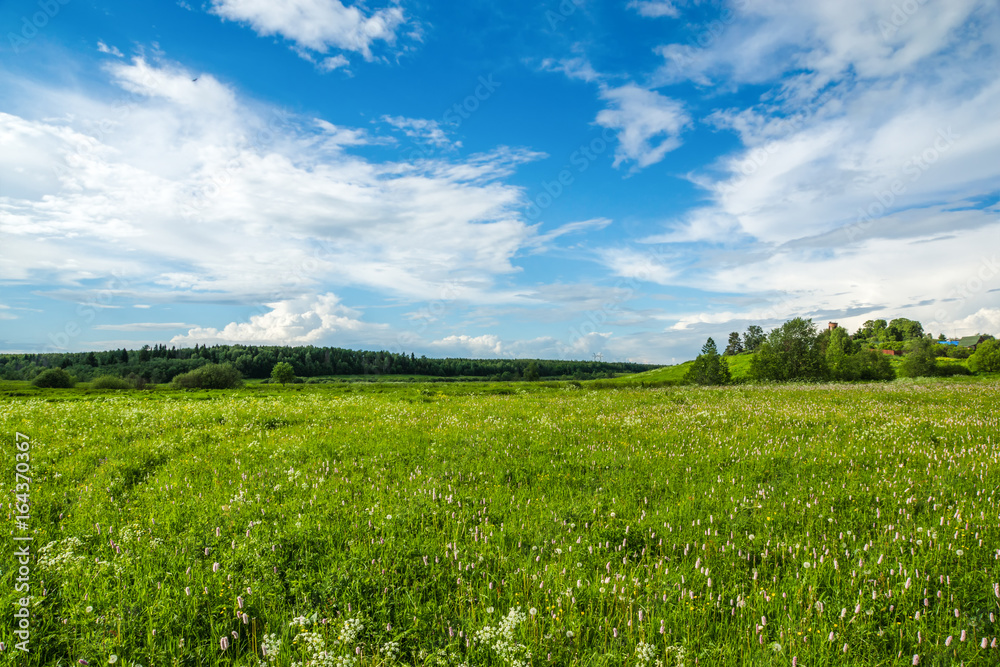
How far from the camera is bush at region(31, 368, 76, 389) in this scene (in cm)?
9919

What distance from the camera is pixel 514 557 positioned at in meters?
5.30

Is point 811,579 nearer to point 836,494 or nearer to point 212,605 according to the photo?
point 836,494

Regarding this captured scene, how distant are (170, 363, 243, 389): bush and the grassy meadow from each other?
120512 millimetres

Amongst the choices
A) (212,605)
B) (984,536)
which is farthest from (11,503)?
(984,536)

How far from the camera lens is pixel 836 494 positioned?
24.1 feet

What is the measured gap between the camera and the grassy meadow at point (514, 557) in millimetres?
3799

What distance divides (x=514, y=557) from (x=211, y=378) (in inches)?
5225

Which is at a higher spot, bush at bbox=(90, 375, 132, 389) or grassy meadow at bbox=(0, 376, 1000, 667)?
grassy meadow at bbox=(0, 376, 1000, 667)

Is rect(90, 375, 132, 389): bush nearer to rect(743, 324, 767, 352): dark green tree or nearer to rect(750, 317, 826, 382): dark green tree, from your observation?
rect(750, 317, 826, 382): dark green tree

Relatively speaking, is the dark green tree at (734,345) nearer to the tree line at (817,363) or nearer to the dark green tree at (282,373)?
the tree line at (817,363)

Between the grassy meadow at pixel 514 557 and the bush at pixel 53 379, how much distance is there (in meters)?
129

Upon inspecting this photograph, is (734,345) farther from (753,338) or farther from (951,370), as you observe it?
(951,370)
